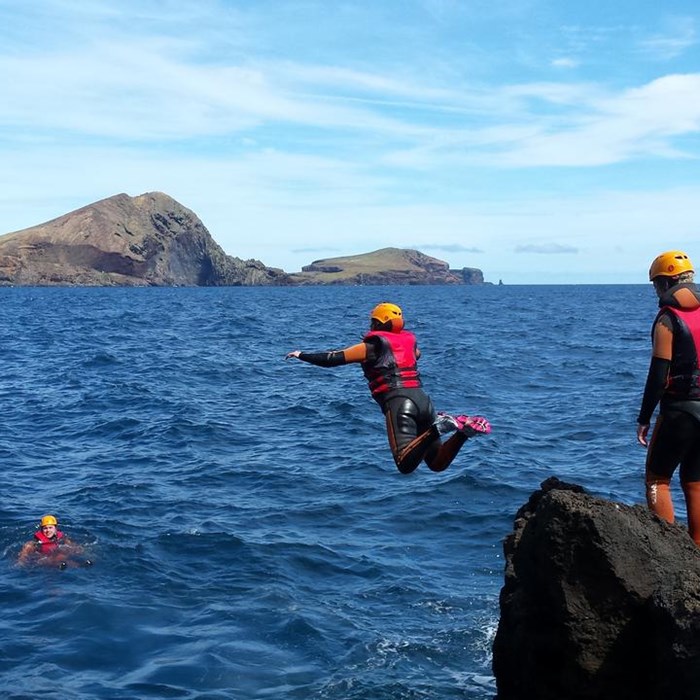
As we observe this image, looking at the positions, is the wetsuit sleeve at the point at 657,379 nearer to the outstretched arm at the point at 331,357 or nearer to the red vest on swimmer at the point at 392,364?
the red vest on swimmer at the point at 392,364

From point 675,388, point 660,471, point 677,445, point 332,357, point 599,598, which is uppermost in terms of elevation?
point 332,357

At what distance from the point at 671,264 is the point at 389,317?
3.15 m

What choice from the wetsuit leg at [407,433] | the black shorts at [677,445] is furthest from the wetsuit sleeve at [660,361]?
the wetsuit leg at [407,433]

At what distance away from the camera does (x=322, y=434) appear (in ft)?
79.4

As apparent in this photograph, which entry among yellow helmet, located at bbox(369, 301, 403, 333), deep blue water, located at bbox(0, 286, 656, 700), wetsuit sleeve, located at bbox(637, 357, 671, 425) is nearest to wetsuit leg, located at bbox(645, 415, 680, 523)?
wetsuit sleeve, located at bbox(637, 357, 671, 425)

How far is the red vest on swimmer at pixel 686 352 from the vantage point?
26.1 ft

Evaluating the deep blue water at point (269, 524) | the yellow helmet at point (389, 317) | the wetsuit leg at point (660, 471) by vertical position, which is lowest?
the deep blue water at point (269, 524)

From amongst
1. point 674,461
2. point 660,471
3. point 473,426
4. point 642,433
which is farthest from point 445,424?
point 674,461

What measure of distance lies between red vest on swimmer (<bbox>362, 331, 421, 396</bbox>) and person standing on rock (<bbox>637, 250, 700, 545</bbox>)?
280 cm

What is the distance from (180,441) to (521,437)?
8.97m

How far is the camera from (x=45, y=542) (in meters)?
14.5

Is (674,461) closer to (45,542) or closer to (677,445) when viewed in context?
(677,445)

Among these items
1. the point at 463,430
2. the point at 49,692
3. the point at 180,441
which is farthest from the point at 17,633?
the point at 180,441

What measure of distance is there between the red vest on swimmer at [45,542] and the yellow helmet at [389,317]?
25.2 feet
